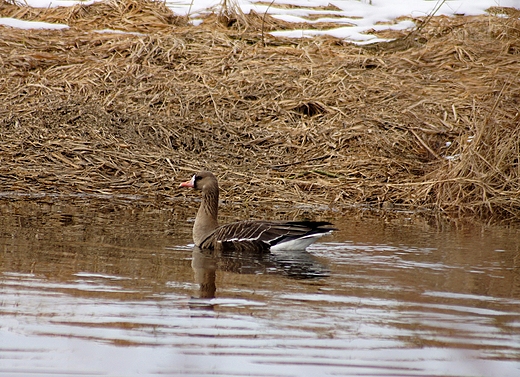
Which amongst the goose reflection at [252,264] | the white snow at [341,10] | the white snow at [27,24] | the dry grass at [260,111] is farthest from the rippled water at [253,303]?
the white snow at [341,10]

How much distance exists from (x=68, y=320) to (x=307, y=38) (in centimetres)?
1264

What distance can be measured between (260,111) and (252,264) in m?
6.52

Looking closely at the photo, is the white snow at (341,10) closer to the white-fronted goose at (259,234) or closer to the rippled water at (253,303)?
the rippled water at (253,303)

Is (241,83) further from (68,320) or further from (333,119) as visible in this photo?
(68,320)

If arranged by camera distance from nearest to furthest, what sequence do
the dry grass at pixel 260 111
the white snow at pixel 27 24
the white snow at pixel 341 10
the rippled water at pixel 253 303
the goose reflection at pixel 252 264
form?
the rippled water at pixel 253 303, the goose reflection at pixel 252 264, the dry grass at pixel 260 111, the white snow at pixel 27 24, the white snow at pixel 341 10

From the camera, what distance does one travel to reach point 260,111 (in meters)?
14.3

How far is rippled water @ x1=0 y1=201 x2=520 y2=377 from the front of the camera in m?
4.73

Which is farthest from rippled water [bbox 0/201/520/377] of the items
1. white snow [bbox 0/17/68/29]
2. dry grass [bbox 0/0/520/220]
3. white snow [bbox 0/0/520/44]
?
white snow [bbox 0/0/520/44]

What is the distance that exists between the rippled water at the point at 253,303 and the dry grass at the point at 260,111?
6.75 ft

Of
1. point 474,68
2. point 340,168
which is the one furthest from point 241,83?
point 474,68

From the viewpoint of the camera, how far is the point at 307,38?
17.3 m

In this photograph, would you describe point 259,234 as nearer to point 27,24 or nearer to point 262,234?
point 262,234

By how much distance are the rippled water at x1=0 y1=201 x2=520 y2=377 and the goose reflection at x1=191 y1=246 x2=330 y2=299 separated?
2 centimetres

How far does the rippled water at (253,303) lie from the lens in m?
4.73
